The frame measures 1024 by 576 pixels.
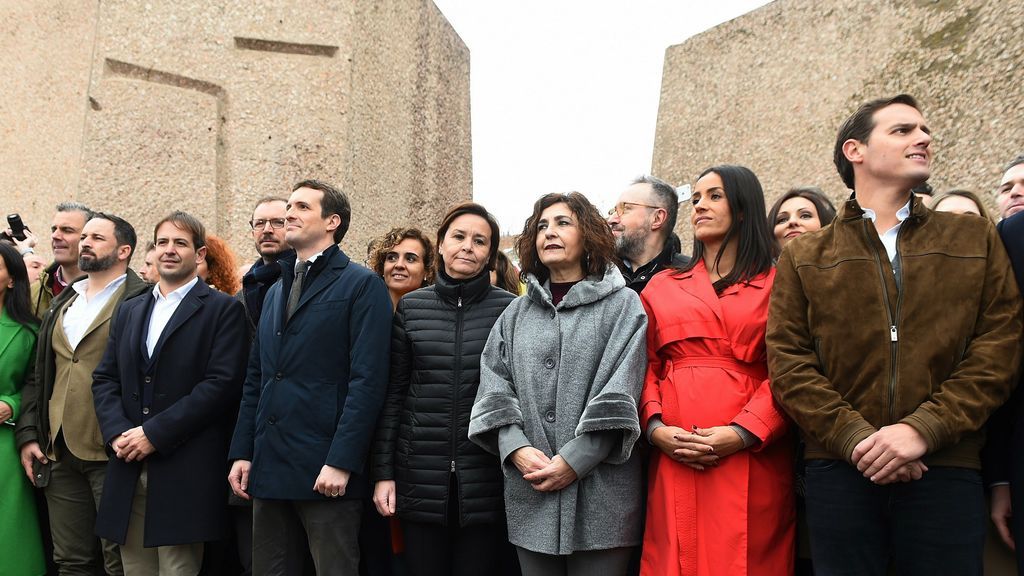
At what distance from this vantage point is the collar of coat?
8.14 ft

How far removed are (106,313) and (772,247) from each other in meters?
2.87

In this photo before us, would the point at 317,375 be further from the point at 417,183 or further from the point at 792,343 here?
the point at 417,183

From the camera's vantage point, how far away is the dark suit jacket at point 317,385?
2.63 meters

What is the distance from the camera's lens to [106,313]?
3385 millimetres

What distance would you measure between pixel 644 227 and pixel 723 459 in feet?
4.88

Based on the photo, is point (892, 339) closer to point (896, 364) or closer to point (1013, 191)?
point (896, 364)

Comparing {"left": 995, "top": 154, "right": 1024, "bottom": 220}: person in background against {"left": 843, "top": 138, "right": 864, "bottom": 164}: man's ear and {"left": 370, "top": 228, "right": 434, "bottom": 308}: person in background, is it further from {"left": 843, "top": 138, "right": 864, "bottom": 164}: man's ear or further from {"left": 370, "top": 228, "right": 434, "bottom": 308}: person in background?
{"left": 370, "top": 228, "right": 434, "bottom": 308}: person in background

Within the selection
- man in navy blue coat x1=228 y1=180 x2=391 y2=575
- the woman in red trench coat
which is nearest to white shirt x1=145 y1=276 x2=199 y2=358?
man in navy blue coat x1=228 y1=180 x2=391 y2=575

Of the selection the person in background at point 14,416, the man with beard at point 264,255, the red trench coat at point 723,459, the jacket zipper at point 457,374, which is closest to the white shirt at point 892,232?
the red trench coat at point 723,459

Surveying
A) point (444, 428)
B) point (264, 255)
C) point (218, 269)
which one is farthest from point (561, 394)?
point (218, 269)

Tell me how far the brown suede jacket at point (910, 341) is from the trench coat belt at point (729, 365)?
169 millimetres

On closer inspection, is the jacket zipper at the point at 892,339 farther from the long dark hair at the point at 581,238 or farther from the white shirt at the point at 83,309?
the white shirt at the point at 83,309

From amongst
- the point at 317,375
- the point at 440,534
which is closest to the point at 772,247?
the point at 440,534

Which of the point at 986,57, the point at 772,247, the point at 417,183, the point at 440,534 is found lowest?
the point at 440,534
